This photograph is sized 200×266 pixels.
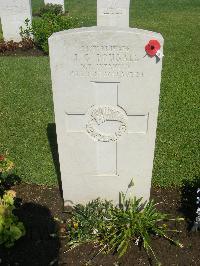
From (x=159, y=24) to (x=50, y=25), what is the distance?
5451 mm

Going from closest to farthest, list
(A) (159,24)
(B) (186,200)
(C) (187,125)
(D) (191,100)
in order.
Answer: (B) (186,200), (C) (187,125), (D) (191,100), (A) (159,24)

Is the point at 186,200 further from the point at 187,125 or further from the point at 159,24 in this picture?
the point at 159,24

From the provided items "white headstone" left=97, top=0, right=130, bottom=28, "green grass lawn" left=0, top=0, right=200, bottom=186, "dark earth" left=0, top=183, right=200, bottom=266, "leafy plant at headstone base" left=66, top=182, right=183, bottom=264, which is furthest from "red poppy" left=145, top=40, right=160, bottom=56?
"white headstone" left=97, top=0, right=130, bottom=28

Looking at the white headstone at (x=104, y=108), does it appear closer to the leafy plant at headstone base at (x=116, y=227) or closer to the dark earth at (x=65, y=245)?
the leafy plant at headstone base at (x=116, y=227)

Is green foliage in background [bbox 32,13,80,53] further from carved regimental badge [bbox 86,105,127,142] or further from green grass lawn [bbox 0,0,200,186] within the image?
carved regimental badge [bbox 86,105,127,142]

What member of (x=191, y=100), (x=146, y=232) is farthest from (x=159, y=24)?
(x=146, y=232)

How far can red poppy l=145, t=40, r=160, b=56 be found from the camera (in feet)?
10.1

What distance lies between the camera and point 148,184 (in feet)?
13.1

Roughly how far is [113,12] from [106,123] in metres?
6.87

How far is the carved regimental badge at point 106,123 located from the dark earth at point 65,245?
1.20 m

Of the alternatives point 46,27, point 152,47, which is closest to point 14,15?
point 46,27

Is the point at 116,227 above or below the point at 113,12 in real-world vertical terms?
below

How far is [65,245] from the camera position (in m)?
3.84

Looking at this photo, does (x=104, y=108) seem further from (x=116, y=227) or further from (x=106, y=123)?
(x=116, y=227)
